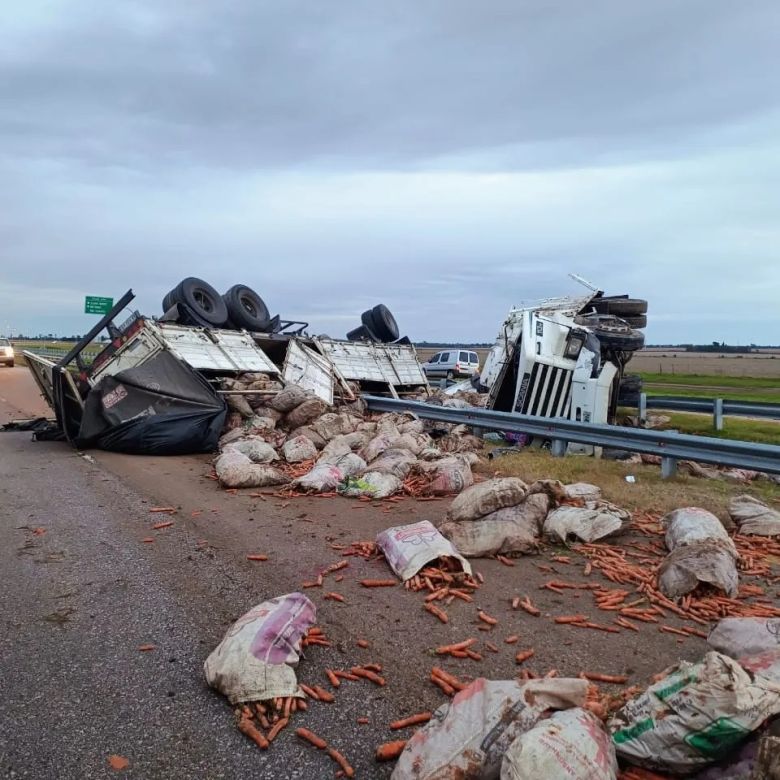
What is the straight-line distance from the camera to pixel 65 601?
13.8 feet

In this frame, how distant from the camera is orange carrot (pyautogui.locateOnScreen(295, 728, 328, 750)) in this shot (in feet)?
9.02

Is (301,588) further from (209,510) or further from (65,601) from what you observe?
(209,510)

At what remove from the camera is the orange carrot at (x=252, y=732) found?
274 centimetres

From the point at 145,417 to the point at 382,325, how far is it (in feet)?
34.7

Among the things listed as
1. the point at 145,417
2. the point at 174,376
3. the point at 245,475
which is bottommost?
the point at 245,475

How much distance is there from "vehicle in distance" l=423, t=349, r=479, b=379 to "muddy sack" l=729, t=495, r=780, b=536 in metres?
25.2

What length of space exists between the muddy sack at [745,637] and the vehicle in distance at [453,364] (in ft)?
91.5

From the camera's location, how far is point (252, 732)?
280 centimetres

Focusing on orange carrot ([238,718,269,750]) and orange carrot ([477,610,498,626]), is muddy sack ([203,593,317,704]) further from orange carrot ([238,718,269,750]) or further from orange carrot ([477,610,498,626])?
orange carrot ([477,610,498,626])

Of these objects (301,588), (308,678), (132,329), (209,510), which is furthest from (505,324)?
(308,678)

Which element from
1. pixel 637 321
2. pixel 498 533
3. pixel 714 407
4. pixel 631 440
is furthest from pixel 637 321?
pixel 498 533

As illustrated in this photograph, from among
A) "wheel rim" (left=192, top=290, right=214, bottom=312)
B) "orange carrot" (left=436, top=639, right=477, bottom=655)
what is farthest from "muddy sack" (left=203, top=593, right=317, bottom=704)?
"wheel rim" (left=192, top=290, right=214, bottom=312)

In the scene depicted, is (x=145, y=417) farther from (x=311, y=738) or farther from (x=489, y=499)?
(x=311, y=738)

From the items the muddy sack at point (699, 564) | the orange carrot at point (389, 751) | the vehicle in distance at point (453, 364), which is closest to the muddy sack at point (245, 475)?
the muddy sack at point (699, 564)
